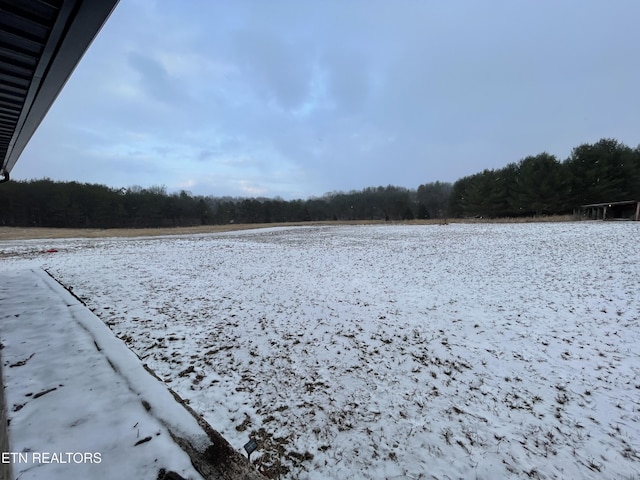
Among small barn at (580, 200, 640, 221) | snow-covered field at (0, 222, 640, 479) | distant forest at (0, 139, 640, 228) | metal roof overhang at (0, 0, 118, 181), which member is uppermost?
distant forest at (0, 139, 640, 228)

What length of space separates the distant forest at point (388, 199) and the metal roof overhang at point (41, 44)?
53.0m

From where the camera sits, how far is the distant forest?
39500 mm

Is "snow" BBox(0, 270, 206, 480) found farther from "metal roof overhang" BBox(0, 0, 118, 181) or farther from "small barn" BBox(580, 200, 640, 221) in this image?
"small barn" BBox(580, 200, 640, 221)

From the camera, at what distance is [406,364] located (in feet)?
16.8

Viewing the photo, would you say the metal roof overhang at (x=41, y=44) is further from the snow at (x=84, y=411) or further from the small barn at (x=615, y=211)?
the small barn at (x=615, y=211)

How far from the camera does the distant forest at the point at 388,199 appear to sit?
39500mm

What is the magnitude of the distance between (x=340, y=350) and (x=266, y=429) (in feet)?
7.66

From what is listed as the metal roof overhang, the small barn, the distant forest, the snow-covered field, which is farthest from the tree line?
the metal roof overhang

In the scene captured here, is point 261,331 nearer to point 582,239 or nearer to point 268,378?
point 268,378

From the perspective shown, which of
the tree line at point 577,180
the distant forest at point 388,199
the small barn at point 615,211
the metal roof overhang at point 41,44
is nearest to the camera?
the metal roof overhang at point 41,44

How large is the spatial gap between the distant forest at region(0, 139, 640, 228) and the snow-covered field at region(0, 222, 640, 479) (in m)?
40.2

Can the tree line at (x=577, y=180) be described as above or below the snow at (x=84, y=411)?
above

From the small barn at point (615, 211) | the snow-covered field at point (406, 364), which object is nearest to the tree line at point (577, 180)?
the small barn at point (615, 211)

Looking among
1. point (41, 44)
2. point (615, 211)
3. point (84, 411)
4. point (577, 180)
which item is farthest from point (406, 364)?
point (577, 180)
